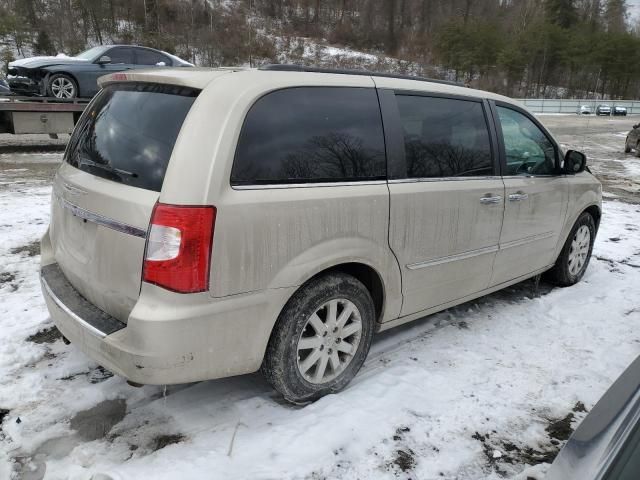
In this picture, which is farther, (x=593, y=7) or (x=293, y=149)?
(x=593, y=7)

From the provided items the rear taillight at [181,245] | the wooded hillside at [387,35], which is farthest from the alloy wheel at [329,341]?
the wooded hillside at [387,35]

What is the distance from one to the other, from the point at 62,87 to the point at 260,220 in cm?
1148

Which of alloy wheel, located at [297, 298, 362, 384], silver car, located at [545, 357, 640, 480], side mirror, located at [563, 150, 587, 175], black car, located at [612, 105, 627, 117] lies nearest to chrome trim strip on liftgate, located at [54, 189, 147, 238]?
alloy wheel, located at [297, 298, 362, 384]

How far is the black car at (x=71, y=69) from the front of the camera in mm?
11609

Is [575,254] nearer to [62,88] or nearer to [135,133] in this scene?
[135,133]

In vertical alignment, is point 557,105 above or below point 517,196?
above

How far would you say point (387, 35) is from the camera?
8019cm

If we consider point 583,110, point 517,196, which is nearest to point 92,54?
point 517,196

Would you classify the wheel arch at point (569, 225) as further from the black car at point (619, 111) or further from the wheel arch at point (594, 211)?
the black car at point (619, 111)

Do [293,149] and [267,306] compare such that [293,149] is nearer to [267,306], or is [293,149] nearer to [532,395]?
[267,306]

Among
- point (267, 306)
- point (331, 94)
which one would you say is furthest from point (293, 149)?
point (267, 306)

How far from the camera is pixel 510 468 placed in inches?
97.3

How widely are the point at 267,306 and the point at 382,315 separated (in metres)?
0.91

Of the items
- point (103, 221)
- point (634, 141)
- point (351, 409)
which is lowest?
point (351, 409)
